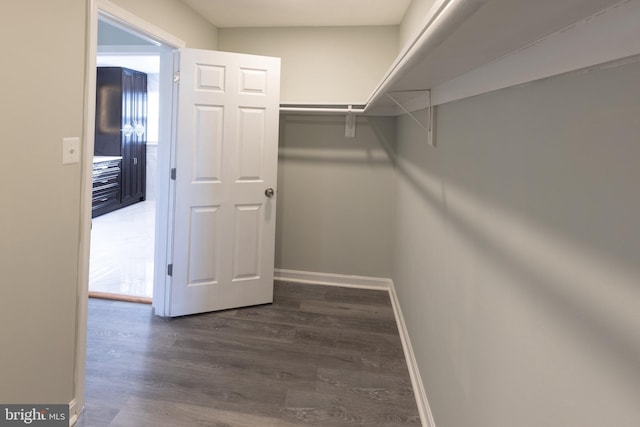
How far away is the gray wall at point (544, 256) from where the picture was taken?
0.57 meters

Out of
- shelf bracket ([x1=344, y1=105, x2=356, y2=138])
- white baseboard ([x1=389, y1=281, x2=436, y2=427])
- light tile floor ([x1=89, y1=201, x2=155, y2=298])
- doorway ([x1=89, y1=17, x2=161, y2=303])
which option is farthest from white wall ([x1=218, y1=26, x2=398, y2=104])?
light tile floor ([x1=89, y1=201, x2=155, y2=298])

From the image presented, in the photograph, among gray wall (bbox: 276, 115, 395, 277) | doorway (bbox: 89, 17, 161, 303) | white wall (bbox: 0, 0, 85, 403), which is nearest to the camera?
white wall (bbox: 0, 0, 85, 403)

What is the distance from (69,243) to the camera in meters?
1.70

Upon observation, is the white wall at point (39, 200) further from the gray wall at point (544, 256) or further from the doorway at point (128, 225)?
the gray wall at point (544, 256)

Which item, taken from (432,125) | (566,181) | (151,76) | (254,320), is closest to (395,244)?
(254,320)

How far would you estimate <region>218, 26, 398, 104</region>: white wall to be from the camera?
3350 millimetres

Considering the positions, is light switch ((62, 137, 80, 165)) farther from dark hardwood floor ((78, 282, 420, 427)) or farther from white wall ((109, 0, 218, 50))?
dark hardwood floor ((78, 282, 420, 427))

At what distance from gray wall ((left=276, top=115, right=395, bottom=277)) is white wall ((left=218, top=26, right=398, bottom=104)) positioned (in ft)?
0.78

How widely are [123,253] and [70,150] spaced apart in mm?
3151

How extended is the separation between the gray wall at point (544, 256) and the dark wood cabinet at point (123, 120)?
6.90 meters

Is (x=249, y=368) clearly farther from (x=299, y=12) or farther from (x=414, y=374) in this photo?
(x=299, y=12)

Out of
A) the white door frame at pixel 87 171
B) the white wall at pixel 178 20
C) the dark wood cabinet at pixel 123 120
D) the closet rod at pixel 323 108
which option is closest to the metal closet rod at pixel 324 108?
the closet rod at pixel 323 108

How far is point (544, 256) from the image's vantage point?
79cm

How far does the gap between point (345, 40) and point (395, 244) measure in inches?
75.6
